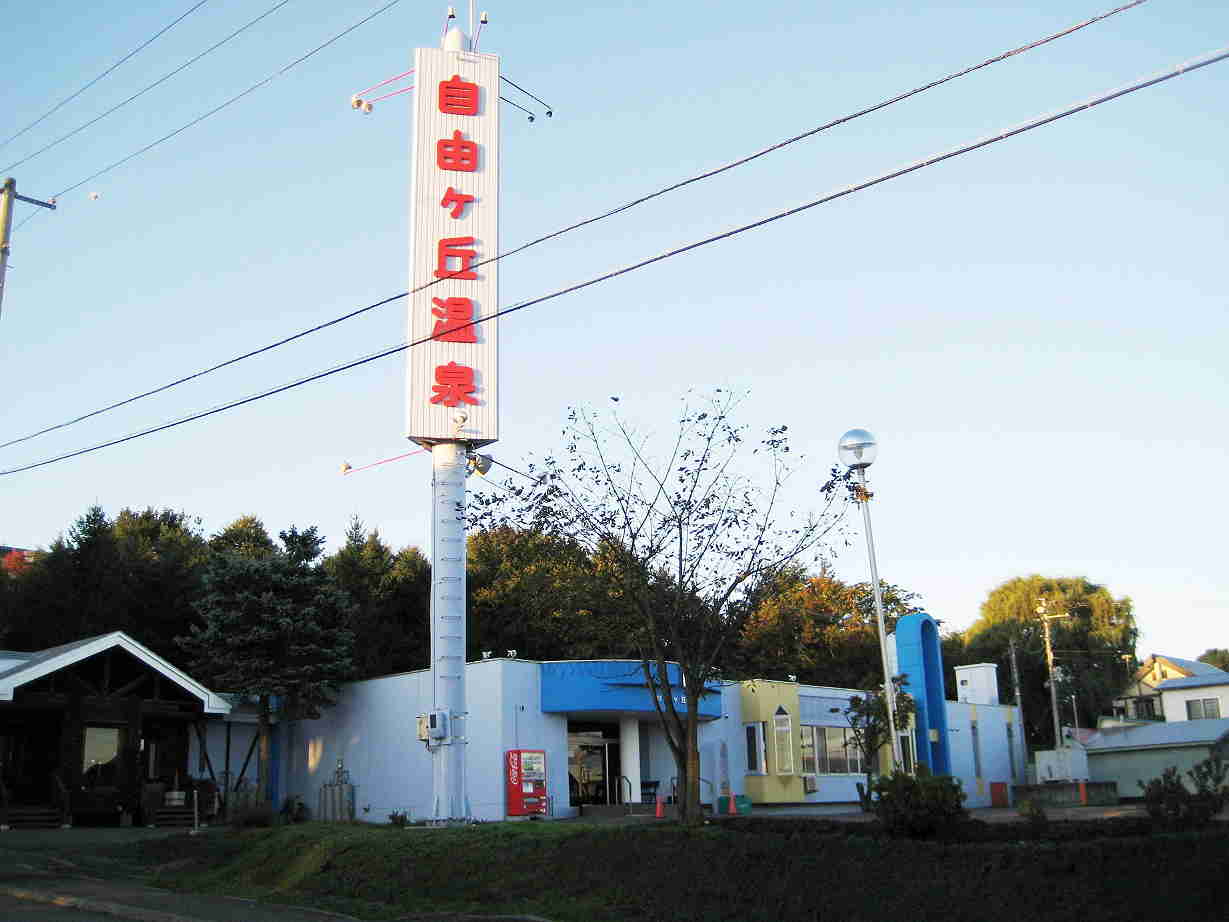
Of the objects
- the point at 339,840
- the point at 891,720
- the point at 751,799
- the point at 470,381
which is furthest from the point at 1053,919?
the point at 751,799

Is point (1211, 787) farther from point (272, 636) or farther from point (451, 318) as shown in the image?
point (272, 636)

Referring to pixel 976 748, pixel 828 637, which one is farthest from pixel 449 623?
pixel 976 748

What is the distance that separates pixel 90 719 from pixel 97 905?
19112 mm

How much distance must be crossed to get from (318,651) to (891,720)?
2224cm

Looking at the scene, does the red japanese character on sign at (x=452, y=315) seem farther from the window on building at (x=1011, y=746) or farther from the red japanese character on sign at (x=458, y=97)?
the window on building at (x=1011, y=746)

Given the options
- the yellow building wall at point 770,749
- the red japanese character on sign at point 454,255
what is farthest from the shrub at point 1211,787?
the yellow building wall at point 770,749

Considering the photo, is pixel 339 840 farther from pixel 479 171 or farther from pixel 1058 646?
pixel 1058 646

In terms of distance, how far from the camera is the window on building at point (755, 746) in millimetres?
37375

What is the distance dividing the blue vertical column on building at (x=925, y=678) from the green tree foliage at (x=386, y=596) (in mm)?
21488

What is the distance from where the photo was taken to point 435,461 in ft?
90.0

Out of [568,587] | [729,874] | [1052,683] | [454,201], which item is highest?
[454,201]

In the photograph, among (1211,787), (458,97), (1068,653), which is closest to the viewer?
(1211,787)

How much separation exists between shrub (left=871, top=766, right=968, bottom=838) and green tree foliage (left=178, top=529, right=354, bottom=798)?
24.8m

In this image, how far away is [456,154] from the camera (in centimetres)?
2905
